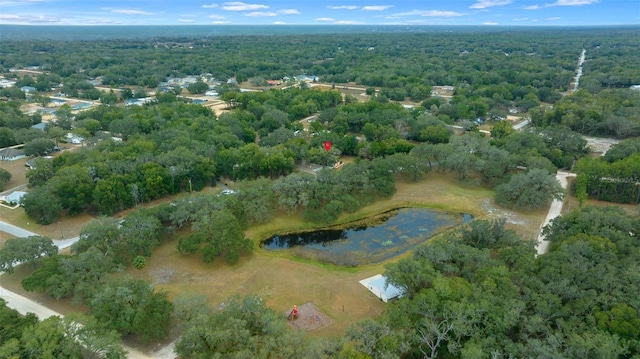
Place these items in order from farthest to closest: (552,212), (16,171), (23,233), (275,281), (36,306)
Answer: (16,171), (552,212), (23,233), (275,281), (36,306)

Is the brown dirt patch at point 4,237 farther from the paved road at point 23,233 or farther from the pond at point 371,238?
the pond at point 371,238

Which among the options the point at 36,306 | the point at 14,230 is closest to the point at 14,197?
the point at 14,230

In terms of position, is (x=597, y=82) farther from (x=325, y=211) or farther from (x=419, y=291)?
(x=419, y=291)

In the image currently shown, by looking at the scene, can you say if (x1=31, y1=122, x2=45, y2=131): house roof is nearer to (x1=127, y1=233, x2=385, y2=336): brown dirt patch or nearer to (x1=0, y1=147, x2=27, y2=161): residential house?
(x1=0, y1=147, x2=27, y2=161): residential house

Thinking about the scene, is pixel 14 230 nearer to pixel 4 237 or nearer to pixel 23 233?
pixel 23 233

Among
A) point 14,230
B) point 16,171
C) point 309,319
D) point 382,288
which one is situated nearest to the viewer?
point 309,319

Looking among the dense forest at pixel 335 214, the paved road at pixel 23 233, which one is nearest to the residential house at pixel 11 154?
the dense forest at pixel 335 214

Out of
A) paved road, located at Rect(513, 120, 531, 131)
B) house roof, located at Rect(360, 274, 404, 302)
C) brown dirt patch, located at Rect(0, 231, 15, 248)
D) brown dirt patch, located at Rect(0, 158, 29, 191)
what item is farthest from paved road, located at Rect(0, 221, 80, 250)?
paved road, located at Rect(513, 120, 531, 131)
